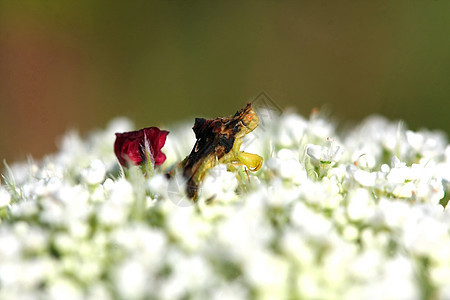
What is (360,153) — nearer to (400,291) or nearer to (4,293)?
(400,291)

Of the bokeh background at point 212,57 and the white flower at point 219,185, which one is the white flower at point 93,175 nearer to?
the white flower at point 219,185

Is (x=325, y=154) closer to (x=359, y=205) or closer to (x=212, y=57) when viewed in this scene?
(x=359, y=205)

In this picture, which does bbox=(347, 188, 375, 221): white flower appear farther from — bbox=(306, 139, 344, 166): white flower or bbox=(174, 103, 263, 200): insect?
bbox=(174, 103, 263, 200): insect

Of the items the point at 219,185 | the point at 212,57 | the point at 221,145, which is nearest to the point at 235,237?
the point at 219,185

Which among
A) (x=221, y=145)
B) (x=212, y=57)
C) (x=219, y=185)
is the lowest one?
(x=219, y=185)

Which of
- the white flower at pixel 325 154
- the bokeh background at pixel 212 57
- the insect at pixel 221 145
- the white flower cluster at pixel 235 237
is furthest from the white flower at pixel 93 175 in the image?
the bokeh background at pixel 212 57

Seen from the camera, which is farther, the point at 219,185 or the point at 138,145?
the point at 138,145

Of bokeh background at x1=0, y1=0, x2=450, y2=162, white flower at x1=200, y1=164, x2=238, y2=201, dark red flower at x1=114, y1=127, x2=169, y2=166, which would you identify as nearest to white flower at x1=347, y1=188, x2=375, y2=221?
white flower at x1=200, y1=164, x2=238, y2=201
